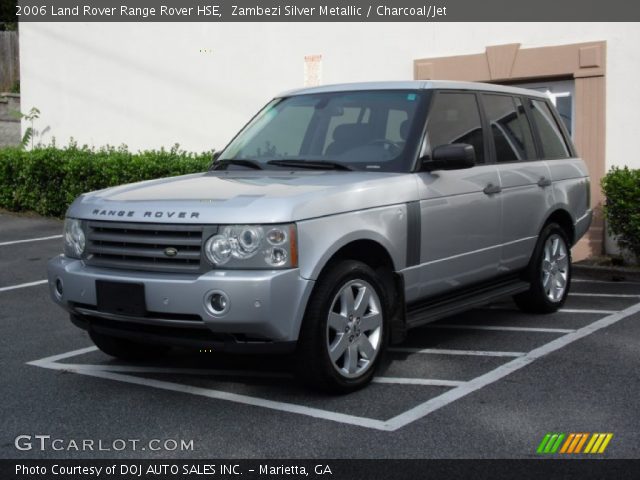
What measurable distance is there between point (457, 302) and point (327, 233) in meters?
1.58

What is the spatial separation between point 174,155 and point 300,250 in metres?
9.36

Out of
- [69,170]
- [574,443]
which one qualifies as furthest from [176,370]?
[69,170]

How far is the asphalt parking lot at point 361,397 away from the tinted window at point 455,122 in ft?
4.79

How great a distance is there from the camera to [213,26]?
14188mm

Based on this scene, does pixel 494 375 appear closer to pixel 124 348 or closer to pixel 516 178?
pixel 516 178

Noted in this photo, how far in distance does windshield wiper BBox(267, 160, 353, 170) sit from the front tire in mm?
833

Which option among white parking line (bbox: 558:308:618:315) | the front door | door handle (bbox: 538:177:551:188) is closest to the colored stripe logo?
the front door

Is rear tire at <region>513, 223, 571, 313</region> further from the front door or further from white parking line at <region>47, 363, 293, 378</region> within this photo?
white parking line at <region>47, 363, 293, 378</region>

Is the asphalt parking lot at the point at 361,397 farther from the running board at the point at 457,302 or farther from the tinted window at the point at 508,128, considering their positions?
the tinted window at the point at 508,128

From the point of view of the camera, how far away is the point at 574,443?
4.36 meters

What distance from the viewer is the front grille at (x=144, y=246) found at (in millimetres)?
4867
